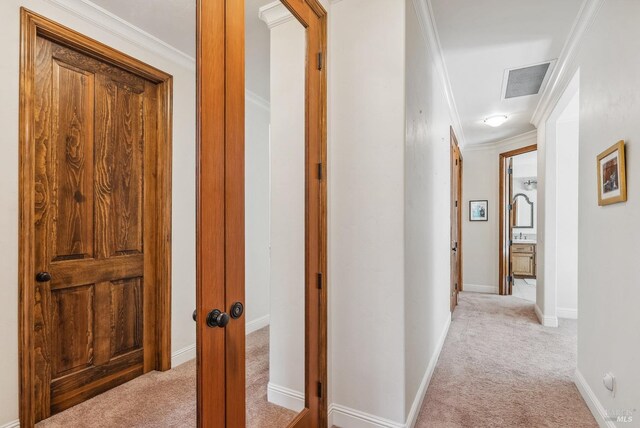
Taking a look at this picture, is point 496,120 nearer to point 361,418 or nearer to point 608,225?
point 608,225

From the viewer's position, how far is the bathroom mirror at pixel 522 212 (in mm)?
7828

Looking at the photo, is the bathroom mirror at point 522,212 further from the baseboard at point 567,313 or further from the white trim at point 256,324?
the white trim at point 256,324

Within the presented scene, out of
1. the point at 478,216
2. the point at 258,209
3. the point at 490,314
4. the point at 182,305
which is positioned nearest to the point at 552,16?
the point at 258,209

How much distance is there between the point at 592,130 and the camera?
6.95 feet

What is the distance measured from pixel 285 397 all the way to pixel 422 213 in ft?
4.64

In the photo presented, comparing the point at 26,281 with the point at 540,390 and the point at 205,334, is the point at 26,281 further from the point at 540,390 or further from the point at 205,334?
the point at 540,390

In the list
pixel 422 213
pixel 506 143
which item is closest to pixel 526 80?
pixel 422 213

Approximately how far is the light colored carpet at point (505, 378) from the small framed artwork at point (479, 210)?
2135 millimetres

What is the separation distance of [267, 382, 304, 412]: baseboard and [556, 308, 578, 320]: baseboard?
412 cm

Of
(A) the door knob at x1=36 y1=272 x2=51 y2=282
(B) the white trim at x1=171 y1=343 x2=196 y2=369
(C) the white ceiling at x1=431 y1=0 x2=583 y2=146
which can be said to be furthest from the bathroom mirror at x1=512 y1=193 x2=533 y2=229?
(A) the door knob at x1=36 y1=272 x2=51 y2=282

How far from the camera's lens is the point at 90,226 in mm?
813

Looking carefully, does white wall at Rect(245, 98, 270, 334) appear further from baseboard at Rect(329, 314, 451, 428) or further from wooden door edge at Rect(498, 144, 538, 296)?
wooden door edge at Rect(498, 144, 538, 296)

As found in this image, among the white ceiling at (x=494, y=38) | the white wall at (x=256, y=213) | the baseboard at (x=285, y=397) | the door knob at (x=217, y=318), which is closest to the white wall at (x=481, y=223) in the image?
the white ceiling at (x=494, y=38)

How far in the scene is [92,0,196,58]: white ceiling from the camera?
2.70 feet
